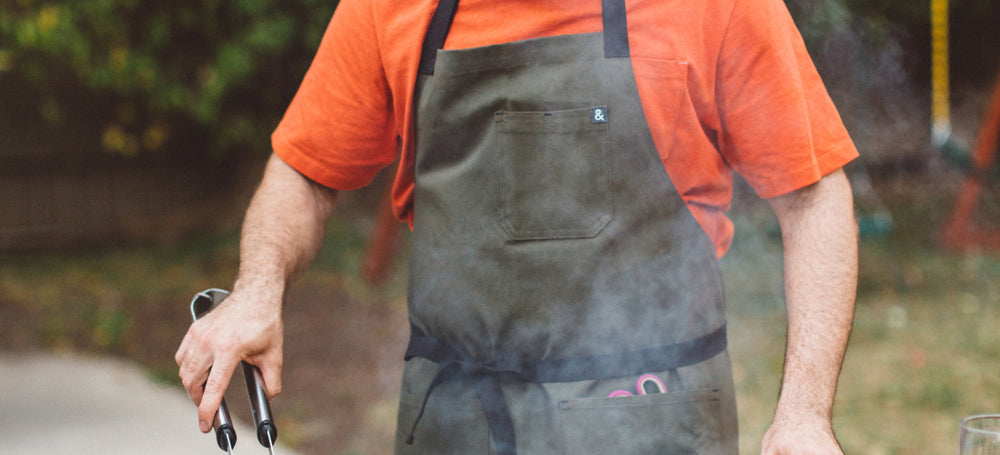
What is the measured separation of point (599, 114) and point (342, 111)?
52 cm

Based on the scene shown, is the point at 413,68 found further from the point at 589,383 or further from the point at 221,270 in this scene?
the point at 221,270

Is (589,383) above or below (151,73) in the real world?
above

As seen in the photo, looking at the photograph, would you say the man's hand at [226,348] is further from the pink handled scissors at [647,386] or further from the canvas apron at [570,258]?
the pink handled scissors at [647,386]

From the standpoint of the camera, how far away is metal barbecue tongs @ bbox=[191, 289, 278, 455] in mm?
1274

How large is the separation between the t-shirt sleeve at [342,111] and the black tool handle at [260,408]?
1.44 ft

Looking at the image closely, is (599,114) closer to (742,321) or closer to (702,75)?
(702,75)

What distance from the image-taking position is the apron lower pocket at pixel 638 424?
1372 mm

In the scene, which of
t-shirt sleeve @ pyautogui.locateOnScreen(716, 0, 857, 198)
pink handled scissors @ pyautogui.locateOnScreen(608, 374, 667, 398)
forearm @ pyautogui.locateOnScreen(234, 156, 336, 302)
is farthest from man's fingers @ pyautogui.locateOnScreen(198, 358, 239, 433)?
t-shirt sleeve @ pyautogui.locateOnScreen(716, 0, 857, 198)

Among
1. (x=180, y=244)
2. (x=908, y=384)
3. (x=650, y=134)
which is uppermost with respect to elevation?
(x=650, y=134)

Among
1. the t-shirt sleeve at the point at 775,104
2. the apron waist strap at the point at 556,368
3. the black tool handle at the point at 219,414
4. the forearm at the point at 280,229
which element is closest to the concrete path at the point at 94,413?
the forearm at the point at 280,229

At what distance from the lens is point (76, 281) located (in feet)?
23.9

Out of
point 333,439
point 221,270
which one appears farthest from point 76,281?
point 333,439

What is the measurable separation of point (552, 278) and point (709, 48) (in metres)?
0.46

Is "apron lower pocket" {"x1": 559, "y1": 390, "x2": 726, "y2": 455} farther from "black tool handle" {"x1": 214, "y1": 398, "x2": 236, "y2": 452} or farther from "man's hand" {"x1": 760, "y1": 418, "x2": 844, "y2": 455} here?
"black tool handle" {"x1": 214, "y1": 398, "x2": 236, "y2": 452}
